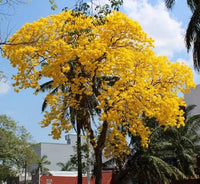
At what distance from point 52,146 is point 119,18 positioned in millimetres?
56243

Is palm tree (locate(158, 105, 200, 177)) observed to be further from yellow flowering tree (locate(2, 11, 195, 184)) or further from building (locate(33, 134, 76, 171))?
Answer: building (locate(33, 134, 76, 171))

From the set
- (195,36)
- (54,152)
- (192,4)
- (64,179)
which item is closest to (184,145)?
(195,36)

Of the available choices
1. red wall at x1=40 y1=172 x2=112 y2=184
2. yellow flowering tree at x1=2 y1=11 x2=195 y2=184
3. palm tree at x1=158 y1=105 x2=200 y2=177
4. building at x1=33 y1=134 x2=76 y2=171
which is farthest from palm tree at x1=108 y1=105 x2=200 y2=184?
building at x1=33 y1=134 x2=76 y2=171

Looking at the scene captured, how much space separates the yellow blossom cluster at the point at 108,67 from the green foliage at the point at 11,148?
20.3 m

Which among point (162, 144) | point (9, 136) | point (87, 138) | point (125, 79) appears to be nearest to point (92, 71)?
point (125, 79)

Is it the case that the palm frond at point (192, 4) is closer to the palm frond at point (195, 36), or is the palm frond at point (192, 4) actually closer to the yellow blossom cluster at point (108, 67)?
the palm frond at point (195, 36)

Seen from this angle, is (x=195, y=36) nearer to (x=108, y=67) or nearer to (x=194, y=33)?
(x=194, y=33)

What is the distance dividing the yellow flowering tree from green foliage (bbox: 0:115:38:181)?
20.3 metres

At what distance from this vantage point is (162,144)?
2127 cm

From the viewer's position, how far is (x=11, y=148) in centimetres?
3462

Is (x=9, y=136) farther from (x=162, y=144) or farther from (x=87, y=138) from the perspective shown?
(x=87, y=138)

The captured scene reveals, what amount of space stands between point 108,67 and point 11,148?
23.7m

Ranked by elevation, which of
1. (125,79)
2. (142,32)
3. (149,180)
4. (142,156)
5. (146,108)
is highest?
(142,32)

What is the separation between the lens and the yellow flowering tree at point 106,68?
13.6m
